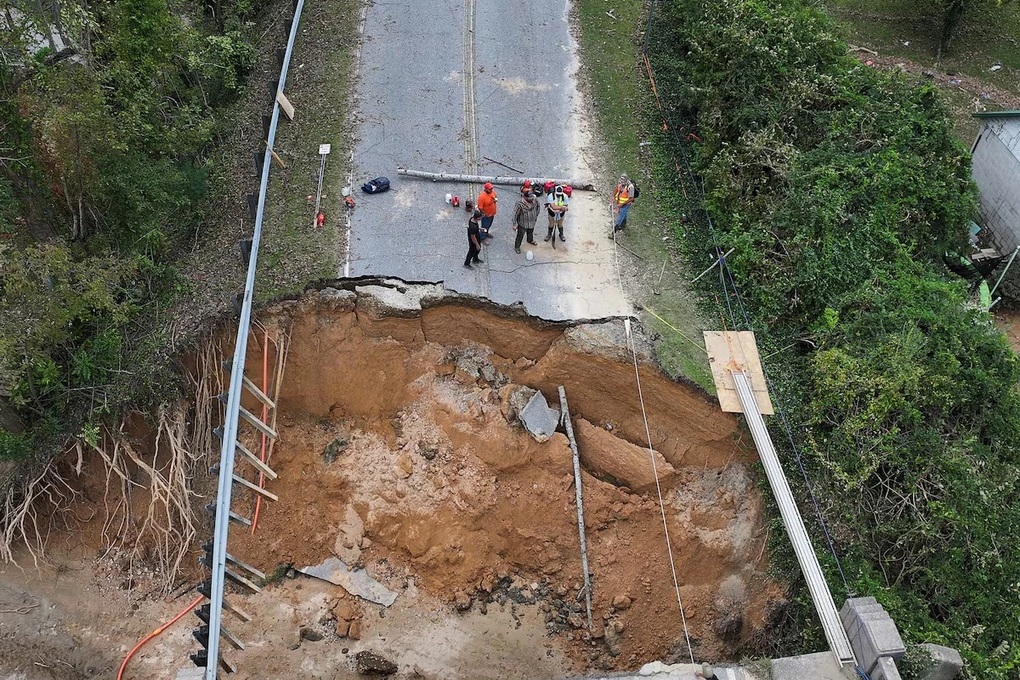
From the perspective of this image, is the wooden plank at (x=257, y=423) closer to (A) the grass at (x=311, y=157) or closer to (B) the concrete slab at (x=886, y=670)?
(A) the grass at (x=311, y=157)

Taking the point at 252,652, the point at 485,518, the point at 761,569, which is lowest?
the point at 252,652

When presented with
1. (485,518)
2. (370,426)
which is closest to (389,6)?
(370,426)

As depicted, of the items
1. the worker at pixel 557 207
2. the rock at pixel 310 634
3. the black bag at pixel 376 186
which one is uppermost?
the worker at pixel 557 207

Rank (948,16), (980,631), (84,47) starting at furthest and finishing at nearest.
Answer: (948,16) → (84,47) → (980,631)

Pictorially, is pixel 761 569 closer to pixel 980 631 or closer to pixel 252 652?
pixel 980 631

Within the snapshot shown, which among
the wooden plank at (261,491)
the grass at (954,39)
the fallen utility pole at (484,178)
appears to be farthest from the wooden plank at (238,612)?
the grass at (954,39)

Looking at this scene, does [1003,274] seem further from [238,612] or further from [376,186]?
[238,612]

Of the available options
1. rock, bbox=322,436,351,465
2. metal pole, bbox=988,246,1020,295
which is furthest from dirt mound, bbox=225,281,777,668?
metal pole, bbox=988,246,1020,295
